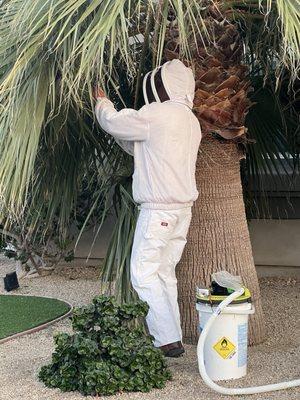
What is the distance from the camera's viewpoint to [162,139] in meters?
5.00

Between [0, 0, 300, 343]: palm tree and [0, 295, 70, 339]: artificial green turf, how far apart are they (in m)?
0.99

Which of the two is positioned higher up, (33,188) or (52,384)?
(33,188)

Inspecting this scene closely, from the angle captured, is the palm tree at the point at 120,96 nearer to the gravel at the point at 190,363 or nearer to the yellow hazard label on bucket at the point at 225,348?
the gravel at the point at 190,363

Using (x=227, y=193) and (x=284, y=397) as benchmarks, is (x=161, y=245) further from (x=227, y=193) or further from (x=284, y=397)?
(x=284, y=397)

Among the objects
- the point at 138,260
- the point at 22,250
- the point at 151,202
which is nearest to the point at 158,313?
the point at 138,260

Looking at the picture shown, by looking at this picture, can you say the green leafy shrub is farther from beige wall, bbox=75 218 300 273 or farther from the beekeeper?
beige wall, bbox=75 218 300 273

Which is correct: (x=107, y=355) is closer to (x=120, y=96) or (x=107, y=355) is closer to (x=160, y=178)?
(x=160, y=178)

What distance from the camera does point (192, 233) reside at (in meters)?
5.67

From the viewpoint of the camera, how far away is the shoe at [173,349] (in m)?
5.09

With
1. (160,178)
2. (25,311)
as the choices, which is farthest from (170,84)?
(25,311)

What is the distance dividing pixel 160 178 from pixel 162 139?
255 millimetres

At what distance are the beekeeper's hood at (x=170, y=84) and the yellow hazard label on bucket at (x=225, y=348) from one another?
1.60 metres

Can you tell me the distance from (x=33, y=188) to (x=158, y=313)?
4.76 feet

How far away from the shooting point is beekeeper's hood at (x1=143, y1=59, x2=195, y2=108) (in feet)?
16.8
